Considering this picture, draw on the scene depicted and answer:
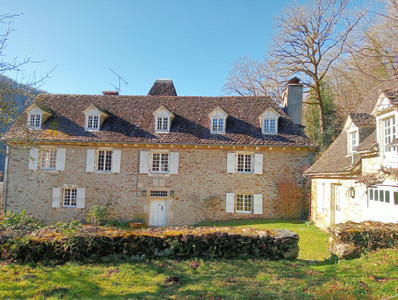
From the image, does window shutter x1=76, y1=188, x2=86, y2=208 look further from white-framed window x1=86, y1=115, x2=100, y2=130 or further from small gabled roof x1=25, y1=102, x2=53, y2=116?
small gabled roof x1=25, y1=102, x2=53, y2=116

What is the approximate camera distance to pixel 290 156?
14945mm

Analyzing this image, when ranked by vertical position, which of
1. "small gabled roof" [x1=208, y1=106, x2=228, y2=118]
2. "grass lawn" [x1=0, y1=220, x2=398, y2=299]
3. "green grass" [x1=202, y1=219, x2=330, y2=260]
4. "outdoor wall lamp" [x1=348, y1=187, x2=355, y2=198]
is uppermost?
"small gabled roof" [x1=208, y1=106, x2=228, y2=118]

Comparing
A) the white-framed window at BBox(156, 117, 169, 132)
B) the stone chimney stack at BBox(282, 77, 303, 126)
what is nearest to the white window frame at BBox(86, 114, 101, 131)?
the white-framed window at BBox(156, 117, 169, 132)

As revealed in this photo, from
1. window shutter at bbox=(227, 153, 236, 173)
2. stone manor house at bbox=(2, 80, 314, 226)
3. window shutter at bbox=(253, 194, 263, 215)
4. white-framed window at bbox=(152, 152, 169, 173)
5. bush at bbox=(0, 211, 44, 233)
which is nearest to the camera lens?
bush at bbox=(0, 211, 44, 233)

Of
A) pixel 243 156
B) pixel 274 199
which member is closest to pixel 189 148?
pixel 243 156

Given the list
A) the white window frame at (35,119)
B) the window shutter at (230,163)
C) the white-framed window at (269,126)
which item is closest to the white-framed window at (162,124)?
the window shutter at (230,163)

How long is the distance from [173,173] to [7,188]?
9.92 meters

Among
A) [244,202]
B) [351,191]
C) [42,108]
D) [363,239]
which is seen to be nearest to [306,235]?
[351,191]

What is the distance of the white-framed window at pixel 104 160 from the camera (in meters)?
15.5

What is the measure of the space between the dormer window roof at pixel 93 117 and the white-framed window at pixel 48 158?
8.02 feet

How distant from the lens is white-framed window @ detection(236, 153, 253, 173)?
15164 millimetres

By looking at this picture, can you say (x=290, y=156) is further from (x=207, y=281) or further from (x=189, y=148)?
(x=207, y=281)

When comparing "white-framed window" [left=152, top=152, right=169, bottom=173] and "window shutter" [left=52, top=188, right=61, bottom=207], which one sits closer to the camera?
"window shutter" [left=52, top=188, right=61, bottom=207]

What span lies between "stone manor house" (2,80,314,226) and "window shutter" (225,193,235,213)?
0.06 meters
